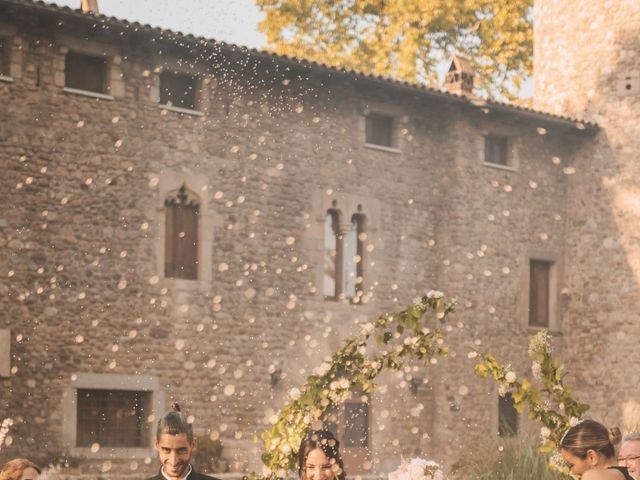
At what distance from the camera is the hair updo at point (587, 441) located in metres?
4.73

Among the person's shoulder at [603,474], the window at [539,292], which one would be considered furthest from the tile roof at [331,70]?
the person's shoulder at [603,474]

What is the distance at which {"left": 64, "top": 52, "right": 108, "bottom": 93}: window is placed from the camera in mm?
15516

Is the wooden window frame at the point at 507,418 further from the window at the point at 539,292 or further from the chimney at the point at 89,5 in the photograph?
the chimney at the point at 89,5

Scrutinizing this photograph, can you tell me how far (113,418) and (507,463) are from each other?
508 centimetres

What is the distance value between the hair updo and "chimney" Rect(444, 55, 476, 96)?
15.3 metres

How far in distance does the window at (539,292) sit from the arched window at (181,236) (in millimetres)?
6162

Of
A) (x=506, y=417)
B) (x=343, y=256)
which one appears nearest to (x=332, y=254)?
(x=343, y=256)

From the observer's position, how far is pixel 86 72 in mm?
15648

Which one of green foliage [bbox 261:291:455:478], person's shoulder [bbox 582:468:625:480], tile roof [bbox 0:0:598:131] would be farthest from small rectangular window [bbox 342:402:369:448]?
person's shoulder [bbox 582:468:625:480]

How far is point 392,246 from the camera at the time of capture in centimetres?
1811

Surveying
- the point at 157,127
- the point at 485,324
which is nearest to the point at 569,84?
the point at 485,324

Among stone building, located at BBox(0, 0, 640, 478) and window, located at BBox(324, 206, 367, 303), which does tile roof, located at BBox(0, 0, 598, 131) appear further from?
window, located at BBox(324, 206, 367, 303)

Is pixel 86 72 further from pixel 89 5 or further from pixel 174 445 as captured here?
pixel 174 445

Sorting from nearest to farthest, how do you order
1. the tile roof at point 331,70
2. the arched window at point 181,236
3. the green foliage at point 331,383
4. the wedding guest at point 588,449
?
the wedding guest at point 588,449
the green foliage at point 331,383
the tile roof at point 331,70
the arched window at point 181,236
